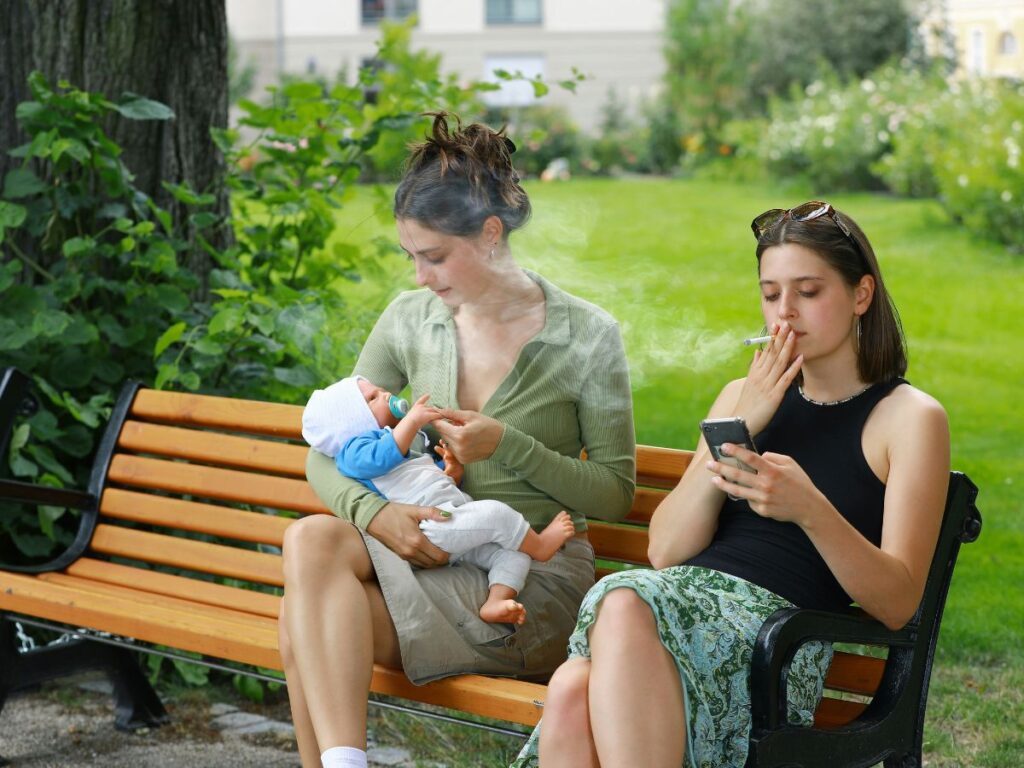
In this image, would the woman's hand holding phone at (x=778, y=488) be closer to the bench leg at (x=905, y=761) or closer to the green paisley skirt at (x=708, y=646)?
the green paisley skirt at (x=708, y=646)

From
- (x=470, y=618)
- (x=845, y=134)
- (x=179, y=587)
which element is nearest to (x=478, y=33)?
(x=845, y=134)

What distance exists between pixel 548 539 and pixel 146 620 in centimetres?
100

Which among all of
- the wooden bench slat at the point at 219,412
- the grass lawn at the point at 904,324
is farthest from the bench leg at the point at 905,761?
the wooden bench slat at the point at 219,412

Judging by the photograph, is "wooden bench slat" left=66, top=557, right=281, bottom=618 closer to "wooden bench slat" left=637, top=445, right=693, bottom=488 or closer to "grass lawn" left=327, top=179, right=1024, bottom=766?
"grass lawn" left=327, top=179, right=1024, bottom=766

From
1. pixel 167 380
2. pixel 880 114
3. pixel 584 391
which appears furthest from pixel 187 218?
pixel 880 114

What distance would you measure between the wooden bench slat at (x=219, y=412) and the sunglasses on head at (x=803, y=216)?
1444mm

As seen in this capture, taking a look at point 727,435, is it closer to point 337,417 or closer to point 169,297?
point 337,417

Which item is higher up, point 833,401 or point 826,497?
point 833,401

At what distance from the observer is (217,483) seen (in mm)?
3826

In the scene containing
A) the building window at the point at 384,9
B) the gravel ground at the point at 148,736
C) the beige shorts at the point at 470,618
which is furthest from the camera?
the building window at the point at 384,9

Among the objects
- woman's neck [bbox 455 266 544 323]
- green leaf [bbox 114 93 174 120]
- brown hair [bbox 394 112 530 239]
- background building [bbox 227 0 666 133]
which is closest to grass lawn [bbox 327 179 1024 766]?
woman's neck [bbox 455 266 544 323]

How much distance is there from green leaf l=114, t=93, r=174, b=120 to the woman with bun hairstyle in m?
1.40

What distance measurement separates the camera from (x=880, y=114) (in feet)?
44.1

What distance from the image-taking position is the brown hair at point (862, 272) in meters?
2.62
